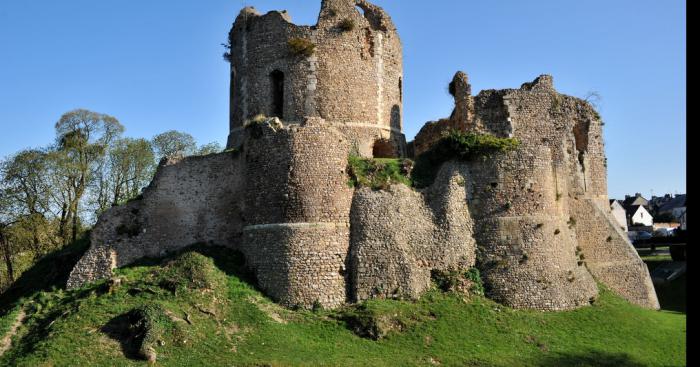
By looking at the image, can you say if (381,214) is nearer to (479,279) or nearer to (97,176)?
(479,279)

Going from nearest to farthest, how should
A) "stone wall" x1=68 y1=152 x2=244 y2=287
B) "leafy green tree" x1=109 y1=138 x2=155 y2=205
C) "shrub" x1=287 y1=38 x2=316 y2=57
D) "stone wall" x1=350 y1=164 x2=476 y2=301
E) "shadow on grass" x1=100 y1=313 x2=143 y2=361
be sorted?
"shadow on grass" x1=100 y1=313 x2=143 y2=361
"stone wall" x1=350 y1=164 x2=476 y2=301
"stone wall" x1=68 y1=152 x2=244 y2=287
"shrub" x1=287 y1=38 x2=316 y2=57
"leafy green tree" x1=109 y1=138 x2=155 y2=205

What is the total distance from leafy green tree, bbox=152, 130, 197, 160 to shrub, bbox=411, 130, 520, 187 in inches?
887

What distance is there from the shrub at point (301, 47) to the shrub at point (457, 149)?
22.1 ft

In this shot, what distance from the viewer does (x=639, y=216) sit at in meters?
96.4

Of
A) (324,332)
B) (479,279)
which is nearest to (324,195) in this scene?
(324,332)

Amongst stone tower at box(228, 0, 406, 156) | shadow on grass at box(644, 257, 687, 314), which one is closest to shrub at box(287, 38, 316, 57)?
stone tower at box(228, 0, 406, 156)

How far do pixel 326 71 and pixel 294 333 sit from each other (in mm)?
12389

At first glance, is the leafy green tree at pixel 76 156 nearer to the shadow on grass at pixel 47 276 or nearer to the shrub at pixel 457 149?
the shadow on grass at pixel 47 276

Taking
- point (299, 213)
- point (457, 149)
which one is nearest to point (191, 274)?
point (299, 213)

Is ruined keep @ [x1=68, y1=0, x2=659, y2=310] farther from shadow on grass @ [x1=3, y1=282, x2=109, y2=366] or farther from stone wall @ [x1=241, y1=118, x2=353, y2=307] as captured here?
shadow on grass @ [x1=3, y1=282, x2=109, y2=366]

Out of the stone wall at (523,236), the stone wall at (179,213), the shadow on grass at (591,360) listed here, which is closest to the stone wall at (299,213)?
the stone wall at (179,213)

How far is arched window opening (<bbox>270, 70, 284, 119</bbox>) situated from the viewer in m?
29.2

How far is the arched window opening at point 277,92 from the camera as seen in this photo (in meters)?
29.2

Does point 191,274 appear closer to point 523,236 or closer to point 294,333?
point 294,333
